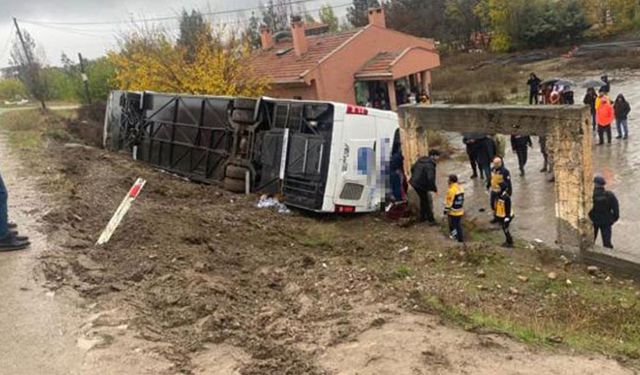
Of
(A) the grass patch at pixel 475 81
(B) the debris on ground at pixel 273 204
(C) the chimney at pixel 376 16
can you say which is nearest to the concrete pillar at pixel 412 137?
(B) the debris on ground at pixel 273 204

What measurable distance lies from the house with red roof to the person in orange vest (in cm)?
1008

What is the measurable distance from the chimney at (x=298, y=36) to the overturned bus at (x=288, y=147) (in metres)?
11.4

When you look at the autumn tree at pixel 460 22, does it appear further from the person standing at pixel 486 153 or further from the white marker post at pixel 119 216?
the white marker post at pixel 119 216

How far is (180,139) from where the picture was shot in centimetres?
1466

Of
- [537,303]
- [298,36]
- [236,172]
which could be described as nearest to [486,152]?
[236,172]

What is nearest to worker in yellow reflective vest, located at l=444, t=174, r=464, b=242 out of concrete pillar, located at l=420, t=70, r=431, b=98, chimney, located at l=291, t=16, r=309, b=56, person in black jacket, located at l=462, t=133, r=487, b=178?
person in black jacket, located at l=462, t=133, r=487, b=178

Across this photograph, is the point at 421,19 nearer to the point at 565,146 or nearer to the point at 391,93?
the point at 391,93

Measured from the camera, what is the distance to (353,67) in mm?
24844

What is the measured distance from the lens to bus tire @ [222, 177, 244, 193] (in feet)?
41.6

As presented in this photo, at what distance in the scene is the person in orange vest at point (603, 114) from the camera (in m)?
14.8

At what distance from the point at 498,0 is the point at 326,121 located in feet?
155

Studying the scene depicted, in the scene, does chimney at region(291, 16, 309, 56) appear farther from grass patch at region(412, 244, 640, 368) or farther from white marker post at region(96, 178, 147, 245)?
white marker post at region(96, 178, 147, 245)

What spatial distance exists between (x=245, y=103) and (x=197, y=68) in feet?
28.8

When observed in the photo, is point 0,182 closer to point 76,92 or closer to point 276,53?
point 276,53
